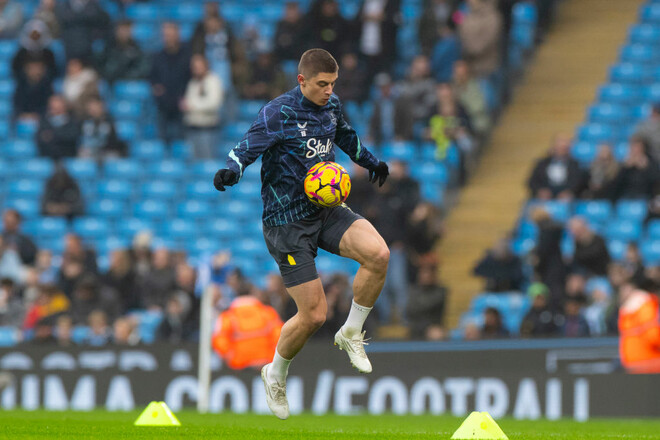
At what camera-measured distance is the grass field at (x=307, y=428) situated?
30.4 ft

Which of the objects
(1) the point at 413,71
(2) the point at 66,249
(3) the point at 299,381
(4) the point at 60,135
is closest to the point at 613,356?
(3) the point at 299,381

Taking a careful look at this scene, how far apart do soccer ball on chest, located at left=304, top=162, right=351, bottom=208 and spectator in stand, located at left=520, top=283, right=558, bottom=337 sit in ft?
24.6

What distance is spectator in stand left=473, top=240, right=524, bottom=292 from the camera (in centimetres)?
1736

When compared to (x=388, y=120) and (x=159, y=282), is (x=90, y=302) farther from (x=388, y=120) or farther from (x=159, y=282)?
(x=388, y=120)

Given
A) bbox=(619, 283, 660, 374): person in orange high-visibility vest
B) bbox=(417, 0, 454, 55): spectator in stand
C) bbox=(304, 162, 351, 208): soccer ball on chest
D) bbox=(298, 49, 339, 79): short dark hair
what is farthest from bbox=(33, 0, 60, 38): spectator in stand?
bbox=(304, 162, 351, 208): soccer ball on chest

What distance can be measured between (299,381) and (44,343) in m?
3.97

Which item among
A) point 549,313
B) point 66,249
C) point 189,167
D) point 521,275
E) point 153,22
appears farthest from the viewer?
point 153,22

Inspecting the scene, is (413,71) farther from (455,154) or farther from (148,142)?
(148,142)

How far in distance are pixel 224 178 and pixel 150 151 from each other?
1317cm

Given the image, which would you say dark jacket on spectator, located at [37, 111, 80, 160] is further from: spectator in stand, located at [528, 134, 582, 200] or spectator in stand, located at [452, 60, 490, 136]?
spectator in stand, located at [528, 134, 582, 200]

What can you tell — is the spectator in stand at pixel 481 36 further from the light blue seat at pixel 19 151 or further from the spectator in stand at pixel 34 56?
the light blue seat at pixel 19 151

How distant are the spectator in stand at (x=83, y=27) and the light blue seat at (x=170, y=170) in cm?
255

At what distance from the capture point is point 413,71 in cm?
2034

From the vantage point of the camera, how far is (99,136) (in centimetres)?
2141
